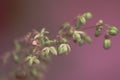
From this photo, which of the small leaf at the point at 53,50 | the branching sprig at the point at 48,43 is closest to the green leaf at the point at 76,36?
the branching sprig at the point at 48,43

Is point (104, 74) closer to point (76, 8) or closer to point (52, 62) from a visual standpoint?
point (52, 62)

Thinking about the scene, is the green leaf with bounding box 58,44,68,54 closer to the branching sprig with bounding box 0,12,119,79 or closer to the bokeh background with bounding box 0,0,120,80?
the branching sprig with bounding box 0,12,119,79

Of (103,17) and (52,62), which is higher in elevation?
(103,17)

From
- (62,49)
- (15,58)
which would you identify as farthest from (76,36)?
(15,58)

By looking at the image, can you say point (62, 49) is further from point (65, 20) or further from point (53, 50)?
point (65, 20)

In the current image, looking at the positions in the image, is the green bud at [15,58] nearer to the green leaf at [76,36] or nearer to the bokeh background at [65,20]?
the bokeh background at [65,20]

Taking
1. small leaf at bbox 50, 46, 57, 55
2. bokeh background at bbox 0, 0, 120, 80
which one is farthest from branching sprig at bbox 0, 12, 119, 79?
bokeh background at bbox 0, 0, 120, 80

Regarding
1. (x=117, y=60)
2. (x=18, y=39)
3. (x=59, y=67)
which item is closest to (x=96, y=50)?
(x=117, y=60)

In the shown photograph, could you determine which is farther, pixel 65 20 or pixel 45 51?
pixel 65 20
